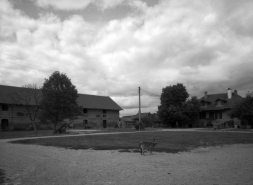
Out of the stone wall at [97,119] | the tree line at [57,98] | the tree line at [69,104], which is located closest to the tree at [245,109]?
the tree line at [69,104]

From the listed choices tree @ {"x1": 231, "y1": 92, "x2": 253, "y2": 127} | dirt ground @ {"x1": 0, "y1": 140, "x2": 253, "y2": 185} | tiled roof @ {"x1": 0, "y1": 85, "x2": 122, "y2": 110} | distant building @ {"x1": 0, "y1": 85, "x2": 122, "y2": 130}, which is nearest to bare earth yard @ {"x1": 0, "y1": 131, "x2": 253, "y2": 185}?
dirt ground @ {"x1": 0, "y1": 140, "x2": 253, "y2": 185}

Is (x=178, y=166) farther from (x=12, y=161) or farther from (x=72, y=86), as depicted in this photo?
(x=72, y=86)

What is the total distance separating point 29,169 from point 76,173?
6.49ft

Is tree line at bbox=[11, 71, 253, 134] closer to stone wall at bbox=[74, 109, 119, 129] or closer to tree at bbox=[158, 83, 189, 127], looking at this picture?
tree at bbox=[158, 83, 189, 127]

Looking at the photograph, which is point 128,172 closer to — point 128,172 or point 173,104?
point 128,172

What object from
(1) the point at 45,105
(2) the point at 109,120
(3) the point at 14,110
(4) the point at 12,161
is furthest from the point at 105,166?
(2) the point at 109,120

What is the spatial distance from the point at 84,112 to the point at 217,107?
32.8 m

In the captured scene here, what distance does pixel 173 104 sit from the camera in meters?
56.2

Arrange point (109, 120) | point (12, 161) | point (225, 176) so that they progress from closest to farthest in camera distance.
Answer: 1. point (225, 176)
2. point (12, 161)
3. point (109, 120)

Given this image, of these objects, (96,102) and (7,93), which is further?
(96,102)

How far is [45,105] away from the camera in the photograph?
32.2 metres

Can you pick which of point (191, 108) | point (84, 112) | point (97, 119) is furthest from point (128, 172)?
point (97, 119)

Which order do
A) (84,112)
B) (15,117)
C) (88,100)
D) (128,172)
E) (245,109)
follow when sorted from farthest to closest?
(88,100) < (84,112) < (15,117) < (245,109) < (128,172)

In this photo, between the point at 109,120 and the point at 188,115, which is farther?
the point at 109,120
